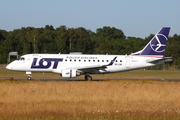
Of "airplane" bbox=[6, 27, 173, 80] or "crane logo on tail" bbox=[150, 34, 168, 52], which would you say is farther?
"crane logo on tail" bbox=[150, 34, 168, 52]

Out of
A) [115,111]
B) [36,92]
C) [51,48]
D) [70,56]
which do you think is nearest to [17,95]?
[36,92]

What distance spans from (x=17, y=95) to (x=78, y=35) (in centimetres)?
10488

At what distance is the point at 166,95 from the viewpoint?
2558 centimetres

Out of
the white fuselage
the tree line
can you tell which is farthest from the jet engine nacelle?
the tree line

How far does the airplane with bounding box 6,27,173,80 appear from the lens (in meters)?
44.8

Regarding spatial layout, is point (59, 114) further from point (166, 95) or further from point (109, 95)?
point (166, 95)

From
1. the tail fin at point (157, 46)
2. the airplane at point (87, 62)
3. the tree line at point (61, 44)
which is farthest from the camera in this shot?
the tree line at point (61, 44)

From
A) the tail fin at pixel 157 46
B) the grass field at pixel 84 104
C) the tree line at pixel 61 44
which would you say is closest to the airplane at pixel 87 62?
the tail fin at pixel 157 46

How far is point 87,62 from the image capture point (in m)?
46.3

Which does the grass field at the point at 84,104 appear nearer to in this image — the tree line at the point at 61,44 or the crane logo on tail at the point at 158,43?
the crane logo on tail at the point at 158,43

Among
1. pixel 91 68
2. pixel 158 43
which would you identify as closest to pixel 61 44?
pixel 158 43

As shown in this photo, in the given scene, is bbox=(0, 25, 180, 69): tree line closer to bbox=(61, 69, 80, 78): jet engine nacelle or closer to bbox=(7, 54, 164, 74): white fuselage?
bbox=(7, 54, 164, 74): white fuselage

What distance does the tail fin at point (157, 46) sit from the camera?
47969mm

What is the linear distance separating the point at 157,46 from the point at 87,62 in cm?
789
